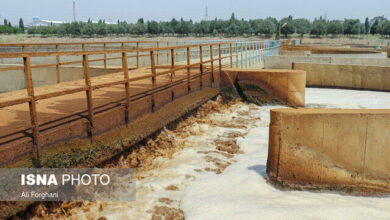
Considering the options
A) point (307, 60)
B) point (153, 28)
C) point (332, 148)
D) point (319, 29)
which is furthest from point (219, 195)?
A: point (153, 28)

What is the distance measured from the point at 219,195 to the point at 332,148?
1.79m

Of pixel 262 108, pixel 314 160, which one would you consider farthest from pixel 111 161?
pixel 262 108

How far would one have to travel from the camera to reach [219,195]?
17.3 feet

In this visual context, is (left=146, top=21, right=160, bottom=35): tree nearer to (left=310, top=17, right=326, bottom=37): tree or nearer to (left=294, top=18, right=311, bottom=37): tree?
(left=294, top=18, right=311, bottom=37): tree

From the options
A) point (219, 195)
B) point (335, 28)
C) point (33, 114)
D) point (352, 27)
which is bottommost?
point (219, 195)

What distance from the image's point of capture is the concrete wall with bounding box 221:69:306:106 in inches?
454

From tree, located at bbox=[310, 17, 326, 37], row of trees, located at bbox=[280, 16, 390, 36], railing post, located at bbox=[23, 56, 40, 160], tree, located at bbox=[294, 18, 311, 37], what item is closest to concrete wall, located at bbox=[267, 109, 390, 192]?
railing post, located at bbox=[23, 56, 40, 160]

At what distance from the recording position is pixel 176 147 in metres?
7.61

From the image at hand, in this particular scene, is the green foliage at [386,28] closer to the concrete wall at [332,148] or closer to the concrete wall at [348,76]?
the concrete wall at [348,76]

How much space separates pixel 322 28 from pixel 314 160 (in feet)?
375

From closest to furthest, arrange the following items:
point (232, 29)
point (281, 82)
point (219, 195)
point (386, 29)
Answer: point (219, 195) → point (281, 82) → point (386, 29) → point (232, 29)

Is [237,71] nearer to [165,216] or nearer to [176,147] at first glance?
[176,147]

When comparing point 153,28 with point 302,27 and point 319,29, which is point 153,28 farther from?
point 319,29

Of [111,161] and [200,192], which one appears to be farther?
[111,161]
